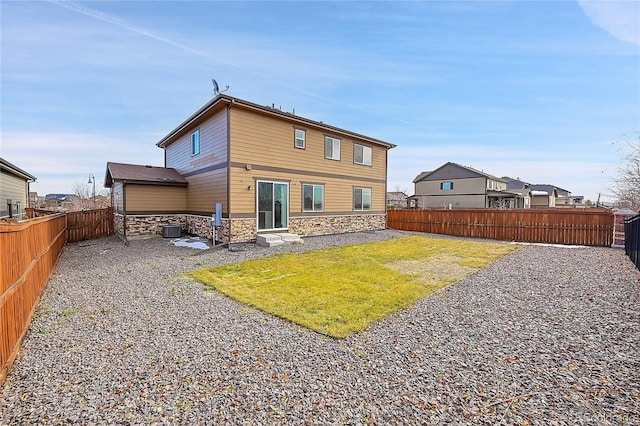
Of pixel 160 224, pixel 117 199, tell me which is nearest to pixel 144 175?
pixel 117 199

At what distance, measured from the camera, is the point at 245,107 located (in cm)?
1102

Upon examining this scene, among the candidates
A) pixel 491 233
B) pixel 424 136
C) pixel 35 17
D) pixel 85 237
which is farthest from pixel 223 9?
pixel 424 136

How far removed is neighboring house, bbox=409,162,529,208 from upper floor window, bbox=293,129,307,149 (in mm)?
26253

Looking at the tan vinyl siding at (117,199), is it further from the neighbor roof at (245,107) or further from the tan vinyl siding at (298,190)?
the tan vinyl siding at (298,190)

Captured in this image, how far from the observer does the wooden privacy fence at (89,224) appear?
1284cm

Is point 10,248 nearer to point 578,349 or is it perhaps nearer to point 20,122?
point 578,349

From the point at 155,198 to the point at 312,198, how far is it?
24.4 feet

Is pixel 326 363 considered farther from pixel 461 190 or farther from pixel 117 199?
pixel 461 190

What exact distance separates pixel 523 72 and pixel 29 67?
62.8ft

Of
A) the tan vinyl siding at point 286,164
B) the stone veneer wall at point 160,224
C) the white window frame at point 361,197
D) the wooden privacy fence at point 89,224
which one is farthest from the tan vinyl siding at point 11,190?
the white window frame at point 361,197

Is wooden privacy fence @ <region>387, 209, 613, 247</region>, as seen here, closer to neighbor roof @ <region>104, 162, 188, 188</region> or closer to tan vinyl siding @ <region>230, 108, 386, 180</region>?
tan vinyl siding @ <region>230, 108, 386, 180</region>

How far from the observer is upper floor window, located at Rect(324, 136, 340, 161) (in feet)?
47.5

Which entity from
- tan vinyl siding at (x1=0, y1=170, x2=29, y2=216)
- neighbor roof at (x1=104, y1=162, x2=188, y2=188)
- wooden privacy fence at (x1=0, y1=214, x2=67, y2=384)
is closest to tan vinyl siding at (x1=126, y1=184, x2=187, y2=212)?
neighbor roof at (x1=104, y1=162, x2=188, y2=188)

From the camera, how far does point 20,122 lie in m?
14.5
